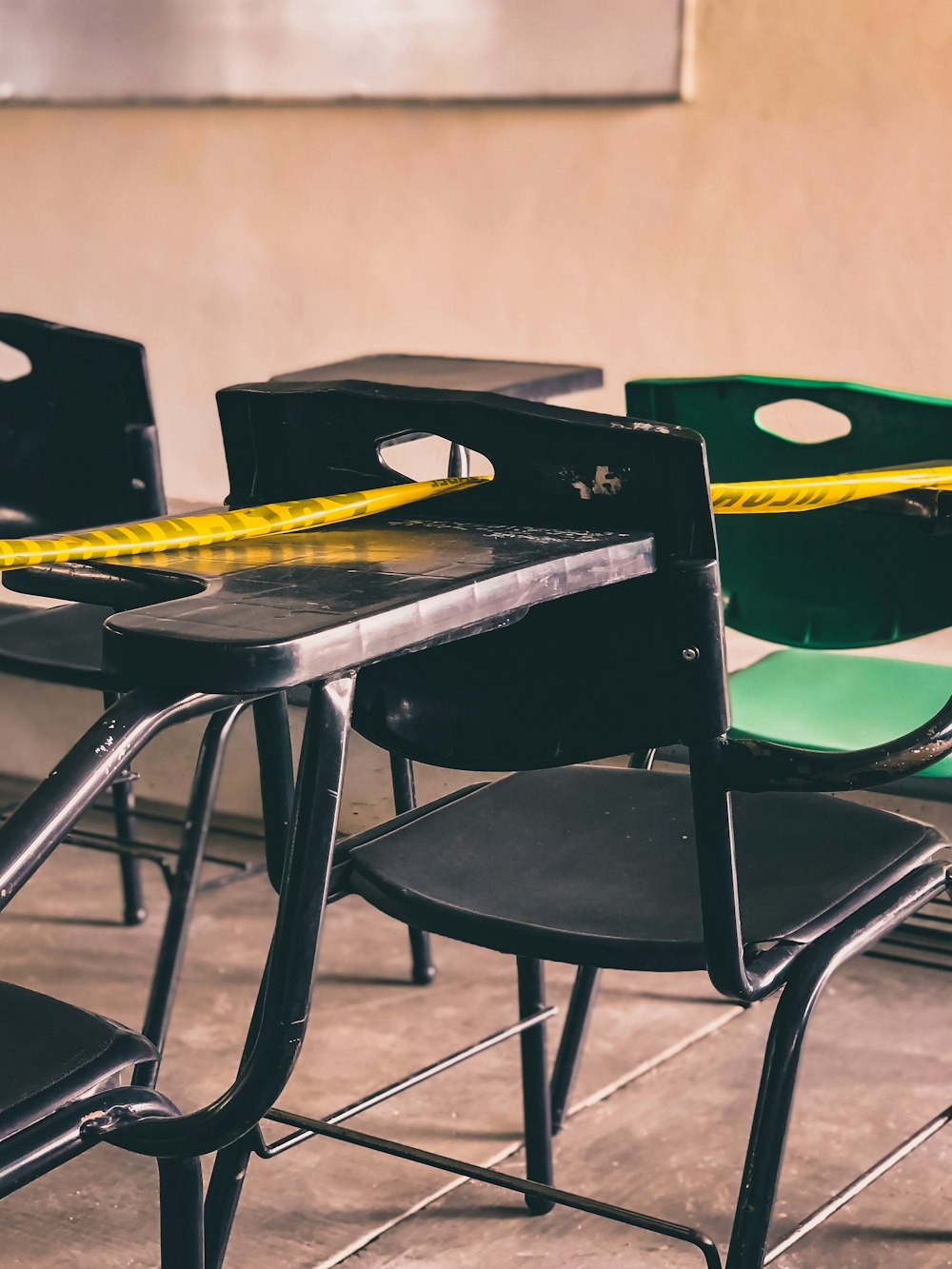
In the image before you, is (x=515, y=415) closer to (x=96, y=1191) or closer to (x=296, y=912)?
(x=296, y=912)

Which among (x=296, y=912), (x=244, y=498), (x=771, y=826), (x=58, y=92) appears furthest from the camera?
(x=58, y=92)

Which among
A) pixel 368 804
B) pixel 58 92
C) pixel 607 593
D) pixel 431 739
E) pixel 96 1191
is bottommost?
pixel 96 1191

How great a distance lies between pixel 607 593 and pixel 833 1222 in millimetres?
905

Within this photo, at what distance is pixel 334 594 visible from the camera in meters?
0.92

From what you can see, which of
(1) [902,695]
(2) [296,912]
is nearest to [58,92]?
(1) [902,695]

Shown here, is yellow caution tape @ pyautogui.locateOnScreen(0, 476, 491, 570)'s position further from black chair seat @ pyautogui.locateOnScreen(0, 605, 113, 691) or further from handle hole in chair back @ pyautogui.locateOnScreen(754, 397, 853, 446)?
black chair seat @ pyautogui.locateOnScreen(0, 605, 113, 691)

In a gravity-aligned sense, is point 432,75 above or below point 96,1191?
above

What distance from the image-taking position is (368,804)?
1927 mm

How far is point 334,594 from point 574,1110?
1221 mm

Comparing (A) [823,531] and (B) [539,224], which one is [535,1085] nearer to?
(A) [823,531]

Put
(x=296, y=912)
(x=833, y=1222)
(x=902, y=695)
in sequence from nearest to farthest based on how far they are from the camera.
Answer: (x=296, y=912) → (x=833, y=1222) → (x=902, y=695)

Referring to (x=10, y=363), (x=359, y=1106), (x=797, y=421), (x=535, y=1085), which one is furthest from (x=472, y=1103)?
(x=10, y=363)

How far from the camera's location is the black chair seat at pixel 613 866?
1.24 m

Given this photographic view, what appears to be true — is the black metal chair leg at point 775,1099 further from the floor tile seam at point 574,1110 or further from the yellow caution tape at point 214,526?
the floor tile seam at point 574,1110
